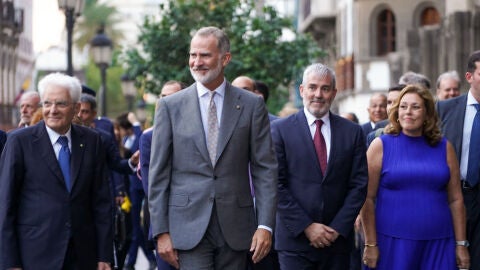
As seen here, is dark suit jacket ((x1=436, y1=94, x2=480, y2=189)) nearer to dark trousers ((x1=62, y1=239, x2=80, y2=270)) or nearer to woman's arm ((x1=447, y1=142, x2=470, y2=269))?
woman's arm ((x1=447, y1=142, x2=470, y2=269))

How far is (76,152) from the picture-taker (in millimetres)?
9219

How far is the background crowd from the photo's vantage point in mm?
8688

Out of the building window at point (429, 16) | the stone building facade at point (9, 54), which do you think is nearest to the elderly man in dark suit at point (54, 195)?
the building window at point (429, 16)

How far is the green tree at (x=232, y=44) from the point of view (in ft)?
82.7

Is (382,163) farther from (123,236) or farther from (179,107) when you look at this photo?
(123,236)

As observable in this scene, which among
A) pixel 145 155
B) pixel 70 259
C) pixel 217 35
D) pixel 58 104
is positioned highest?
pixel 217 35

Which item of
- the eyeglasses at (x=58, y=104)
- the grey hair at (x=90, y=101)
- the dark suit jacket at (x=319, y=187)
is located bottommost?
the dark suit jacket at (x=319, y=187)

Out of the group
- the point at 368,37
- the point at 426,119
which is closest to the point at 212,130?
the point at 426,119

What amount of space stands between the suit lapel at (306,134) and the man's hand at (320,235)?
0.41m

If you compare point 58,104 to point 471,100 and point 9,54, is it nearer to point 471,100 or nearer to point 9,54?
point 471,100

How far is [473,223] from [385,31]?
1485 inches

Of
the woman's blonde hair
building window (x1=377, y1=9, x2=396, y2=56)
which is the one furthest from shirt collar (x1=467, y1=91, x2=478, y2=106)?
building window (x1=377, y1=9, x2=396, y2=56)

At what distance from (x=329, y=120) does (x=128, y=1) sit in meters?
174

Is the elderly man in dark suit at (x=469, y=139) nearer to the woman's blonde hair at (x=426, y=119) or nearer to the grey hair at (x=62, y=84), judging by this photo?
the woman's blonde hair at (x=426, y=119)
